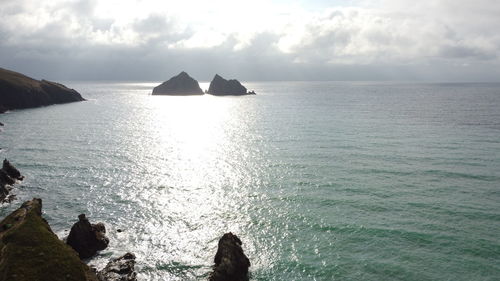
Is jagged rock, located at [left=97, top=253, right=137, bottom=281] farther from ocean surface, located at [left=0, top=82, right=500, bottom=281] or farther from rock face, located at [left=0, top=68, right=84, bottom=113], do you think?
rock face, located at [left=0, top=68, right=84, bottom=113]

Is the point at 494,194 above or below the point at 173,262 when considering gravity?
above

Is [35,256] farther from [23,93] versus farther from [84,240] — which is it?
[23,93]

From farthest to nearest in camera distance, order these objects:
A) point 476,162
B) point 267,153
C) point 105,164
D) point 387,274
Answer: point 267,153 < point 105,164 < point 476,162 < point 387,274

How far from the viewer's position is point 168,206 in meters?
42.6

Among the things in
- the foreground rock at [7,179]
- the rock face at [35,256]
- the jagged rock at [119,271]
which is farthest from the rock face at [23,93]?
the jagged rock at [119,271]

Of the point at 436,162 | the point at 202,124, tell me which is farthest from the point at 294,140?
the point at 202,124

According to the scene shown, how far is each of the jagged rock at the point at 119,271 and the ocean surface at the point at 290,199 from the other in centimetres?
86

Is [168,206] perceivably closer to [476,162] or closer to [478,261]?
[478,261]

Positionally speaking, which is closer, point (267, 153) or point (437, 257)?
point (437, 257)

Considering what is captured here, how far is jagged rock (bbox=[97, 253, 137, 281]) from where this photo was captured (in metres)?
27.5

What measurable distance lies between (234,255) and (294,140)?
183ft

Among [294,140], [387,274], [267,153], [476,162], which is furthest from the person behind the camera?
[294,140]

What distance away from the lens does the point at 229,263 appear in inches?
1063

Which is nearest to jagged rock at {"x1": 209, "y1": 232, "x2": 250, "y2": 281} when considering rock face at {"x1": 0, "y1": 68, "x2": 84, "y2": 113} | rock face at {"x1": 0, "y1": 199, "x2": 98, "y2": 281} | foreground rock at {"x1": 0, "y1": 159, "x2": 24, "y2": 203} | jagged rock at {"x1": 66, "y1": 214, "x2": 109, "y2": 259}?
rock face at {"x1": 0, "y1": 199, "x2": 98, "y2": 281}
